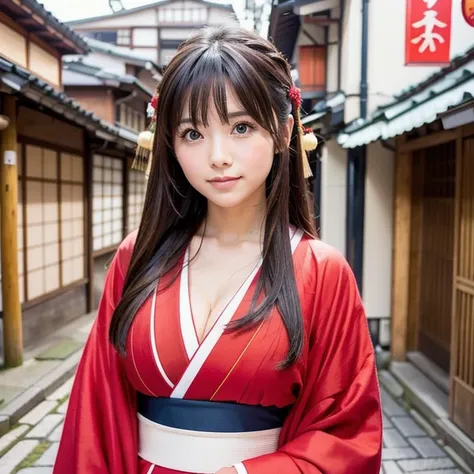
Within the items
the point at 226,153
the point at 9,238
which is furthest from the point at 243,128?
the point at 9,238

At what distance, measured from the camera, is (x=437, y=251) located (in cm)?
699

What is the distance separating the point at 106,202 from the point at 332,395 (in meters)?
12.8

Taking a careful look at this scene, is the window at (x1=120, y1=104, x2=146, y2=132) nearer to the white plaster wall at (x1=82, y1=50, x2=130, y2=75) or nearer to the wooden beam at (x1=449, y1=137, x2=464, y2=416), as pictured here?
the white plaster wall at (x1=82, y1=50, x2=130, y2=75)

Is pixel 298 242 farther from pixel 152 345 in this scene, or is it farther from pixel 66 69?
pixel 66 69

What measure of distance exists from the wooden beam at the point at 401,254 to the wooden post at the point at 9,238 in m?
5.42

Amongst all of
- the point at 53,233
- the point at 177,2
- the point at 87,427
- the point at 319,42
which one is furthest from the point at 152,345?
the point at 177,2

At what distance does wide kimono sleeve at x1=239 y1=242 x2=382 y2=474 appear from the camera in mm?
1770

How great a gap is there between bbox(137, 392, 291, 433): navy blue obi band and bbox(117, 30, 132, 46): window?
2269cm

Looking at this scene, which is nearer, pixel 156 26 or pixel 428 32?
pixel 428 32

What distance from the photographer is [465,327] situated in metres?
5.42

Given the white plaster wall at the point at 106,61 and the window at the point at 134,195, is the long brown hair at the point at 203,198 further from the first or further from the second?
the white plaster wall at the point at 106,61

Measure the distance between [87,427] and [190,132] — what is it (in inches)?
46.2

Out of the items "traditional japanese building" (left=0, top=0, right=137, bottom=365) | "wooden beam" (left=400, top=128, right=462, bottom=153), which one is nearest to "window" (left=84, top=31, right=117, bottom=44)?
"traditional japanese building" (left=0, top=0, right=137, bottom=365)

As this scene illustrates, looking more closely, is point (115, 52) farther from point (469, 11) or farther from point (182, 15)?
point (469, 11)
